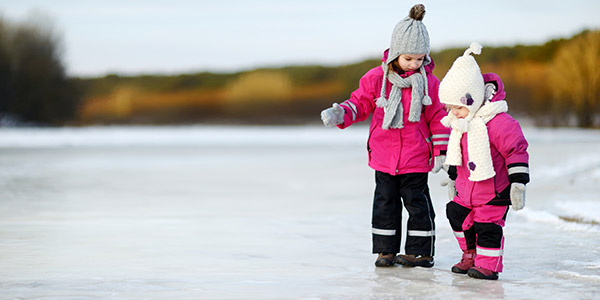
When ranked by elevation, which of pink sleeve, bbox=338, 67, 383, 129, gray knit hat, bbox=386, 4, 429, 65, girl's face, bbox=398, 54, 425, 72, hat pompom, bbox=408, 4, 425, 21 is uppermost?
hat pompom, bbox=408, 4, 425, 21

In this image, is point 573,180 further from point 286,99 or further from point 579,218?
point 286,99

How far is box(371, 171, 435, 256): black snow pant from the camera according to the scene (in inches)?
157

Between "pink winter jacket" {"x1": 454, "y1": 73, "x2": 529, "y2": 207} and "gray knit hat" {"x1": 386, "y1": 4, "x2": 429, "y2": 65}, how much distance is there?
50cm

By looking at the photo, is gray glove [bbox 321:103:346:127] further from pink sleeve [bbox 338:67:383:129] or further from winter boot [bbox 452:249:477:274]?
winter boot [bbox 452:249:477:274]

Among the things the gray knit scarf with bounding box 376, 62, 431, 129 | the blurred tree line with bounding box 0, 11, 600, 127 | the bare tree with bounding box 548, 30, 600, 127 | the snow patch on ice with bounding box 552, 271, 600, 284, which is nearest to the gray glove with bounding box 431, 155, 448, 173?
the gray knit scarf with bounding box 376, 62, 431, 129

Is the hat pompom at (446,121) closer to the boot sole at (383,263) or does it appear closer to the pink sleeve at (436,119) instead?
the pink sleeve at (436,119)

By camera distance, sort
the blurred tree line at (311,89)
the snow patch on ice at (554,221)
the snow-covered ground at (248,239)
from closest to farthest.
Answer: the snow-covered ground at (248,239)
the snow patch on ice at (554,221)
the blurred tree line at (311,89)

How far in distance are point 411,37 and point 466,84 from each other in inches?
17.8

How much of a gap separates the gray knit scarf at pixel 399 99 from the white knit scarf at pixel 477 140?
26cm

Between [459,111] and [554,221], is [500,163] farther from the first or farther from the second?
[554,221]

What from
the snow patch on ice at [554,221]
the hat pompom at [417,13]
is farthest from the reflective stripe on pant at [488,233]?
the snow patch on ice at [554,221]

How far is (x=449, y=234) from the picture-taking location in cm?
502

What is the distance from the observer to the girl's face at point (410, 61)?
155 inches

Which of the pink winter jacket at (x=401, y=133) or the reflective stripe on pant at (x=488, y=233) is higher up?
the pink winter jacket at (x=401, y=133)
